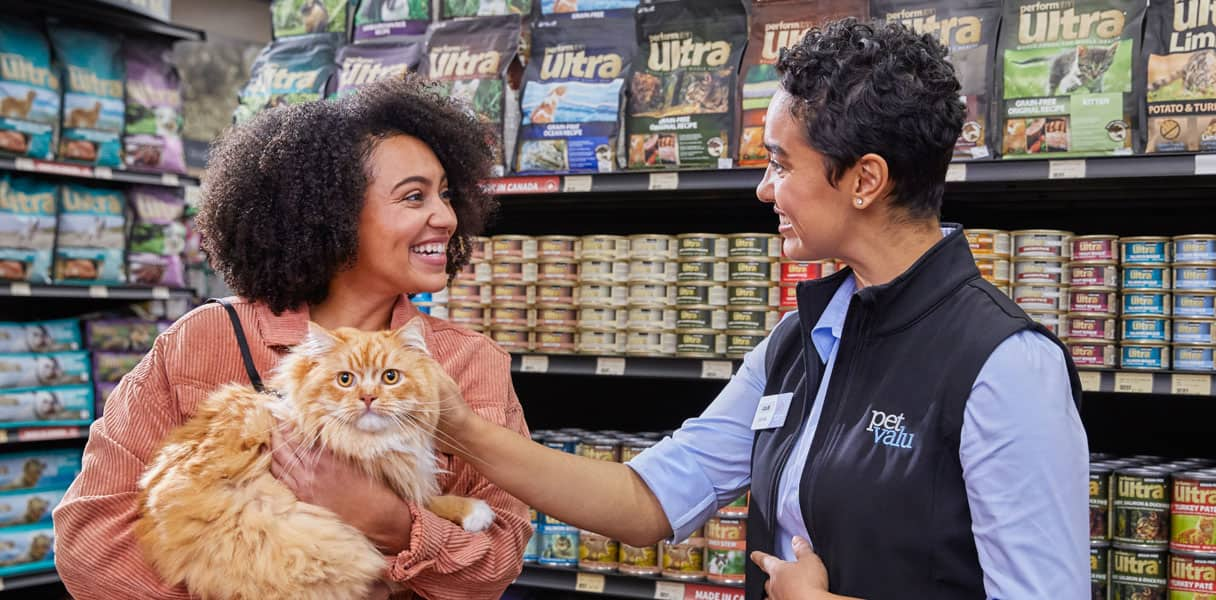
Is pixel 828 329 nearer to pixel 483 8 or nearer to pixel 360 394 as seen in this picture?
pixel 360 394

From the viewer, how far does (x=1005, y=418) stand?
1.23 meters

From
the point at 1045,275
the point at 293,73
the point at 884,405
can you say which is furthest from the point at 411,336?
the point at 293,73

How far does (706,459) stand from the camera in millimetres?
1724

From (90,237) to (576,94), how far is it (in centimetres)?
237

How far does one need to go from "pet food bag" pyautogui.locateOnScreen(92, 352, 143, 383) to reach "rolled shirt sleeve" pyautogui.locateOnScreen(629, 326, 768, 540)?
3303 millimetres

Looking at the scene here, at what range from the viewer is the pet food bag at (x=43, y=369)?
13.0 feet

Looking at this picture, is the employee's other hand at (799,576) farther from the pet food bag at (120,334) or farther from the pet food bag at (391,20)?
the pet food bag at (120,334)

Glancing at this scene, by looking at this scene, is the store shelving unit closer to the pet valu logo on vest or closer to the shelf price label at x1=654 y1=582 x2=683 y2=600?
the shelf price label at x1=654 y1=582 x2=683 y2=600

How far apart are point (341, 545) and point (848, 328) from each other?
2.61 ft

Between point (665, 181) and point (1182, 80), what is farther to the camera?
point (665, 181)

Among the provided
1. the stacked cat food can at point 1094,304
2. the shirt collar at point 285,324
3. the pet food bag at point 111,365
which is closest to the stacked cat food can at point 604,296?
the stacked cat food can at point 1094,304

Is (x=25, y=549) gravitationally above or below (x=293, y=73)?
below

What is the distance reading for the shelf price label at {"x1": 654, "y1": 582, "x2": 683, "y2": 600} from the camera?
116 inches

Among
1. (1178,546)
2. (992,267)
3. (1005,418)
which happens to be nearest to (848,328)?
(1005,418)
